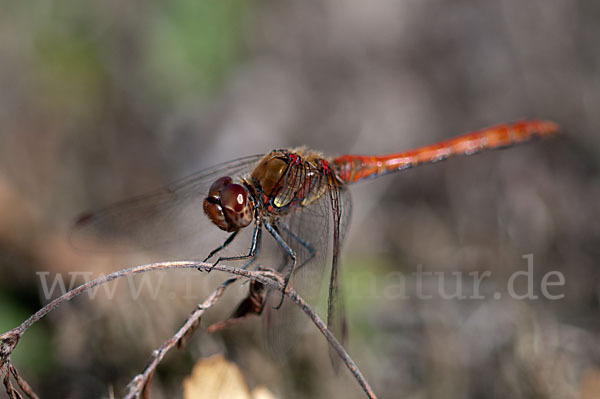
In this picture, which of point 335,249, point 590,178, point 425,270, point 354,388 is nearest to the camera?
point 335,249

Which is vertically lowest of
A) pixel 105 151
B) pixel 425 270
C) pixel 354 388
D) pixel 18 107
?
pixel 354 388

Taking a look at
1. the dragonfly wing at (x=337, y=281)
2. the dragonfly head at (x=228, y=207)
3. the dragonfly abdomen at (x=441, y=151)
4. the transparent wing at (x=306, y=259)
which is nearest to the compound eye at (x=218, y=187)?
the dragonfly head at (x=228, y=207)

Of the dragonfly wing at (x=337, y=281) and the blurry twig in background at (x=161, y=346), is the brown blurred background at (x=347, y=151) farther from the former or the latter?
the blurry twig in background at (x=161, y=346)

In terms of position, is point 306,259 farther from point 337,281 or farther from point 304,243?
point 337,281

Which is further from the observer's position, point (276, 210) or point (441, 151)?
point (441, 151)

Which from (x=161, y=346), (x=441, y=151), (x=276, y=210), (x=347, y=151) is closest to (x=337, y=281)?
(x=276, y=210)

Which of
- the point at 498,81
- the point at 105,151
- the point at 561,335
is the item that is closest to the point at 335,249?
the point at 561,335

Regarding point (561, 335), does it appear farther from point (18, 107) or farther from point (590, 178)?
point (18, 107)
